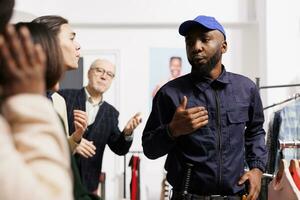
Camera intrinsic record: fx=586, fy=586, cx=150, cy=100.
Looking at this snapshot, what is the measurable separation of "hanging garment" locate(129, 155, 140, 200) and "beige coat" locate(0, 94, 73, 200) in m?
4.60

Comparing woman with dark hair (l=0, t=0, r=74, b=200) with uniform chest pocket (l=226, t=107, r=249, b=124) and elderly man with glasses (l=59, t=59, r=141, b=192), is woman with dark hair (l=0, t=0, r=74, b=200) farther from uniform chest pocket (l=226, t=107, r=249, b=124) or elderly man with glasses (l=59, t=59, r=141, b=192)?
elderly man with glasses (l=59, t=59, r=141, b=192)

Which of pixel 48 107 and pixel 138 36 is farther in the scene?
pixel 138 36

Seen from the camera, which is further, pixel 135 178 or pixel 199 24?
pixel 135 178

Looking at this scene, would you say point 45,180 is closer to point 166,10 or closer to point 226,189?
point 226,189

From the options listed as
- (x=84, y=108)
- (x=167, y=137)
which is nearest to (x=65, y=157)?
(x=167, y=137)

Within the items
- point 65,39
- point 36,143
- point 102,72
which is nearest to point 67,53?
point 65,39

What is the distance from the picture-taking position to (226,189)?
1972mm

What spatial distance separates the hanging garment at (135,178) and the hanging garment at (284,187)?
11.7 feet

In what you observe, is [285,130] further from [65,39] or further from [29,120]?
[29,120]

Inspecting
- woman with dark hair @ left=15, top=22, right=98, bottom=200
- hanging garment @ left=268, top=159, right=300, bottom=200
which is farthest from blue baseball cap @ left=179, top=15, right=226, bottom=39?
woman with dark hair @ left=15, top=22, right=98, bottom=200

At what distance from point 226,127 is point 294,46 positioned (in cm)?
386

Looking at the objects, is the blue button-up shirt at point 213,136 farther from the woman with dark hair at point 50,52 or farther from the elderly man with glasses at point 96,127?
the woman with dark hair at point 50,52

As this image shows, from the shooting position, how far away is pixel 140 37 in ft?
19.7

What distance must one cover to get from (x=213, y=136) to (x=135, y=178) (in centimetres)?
340
